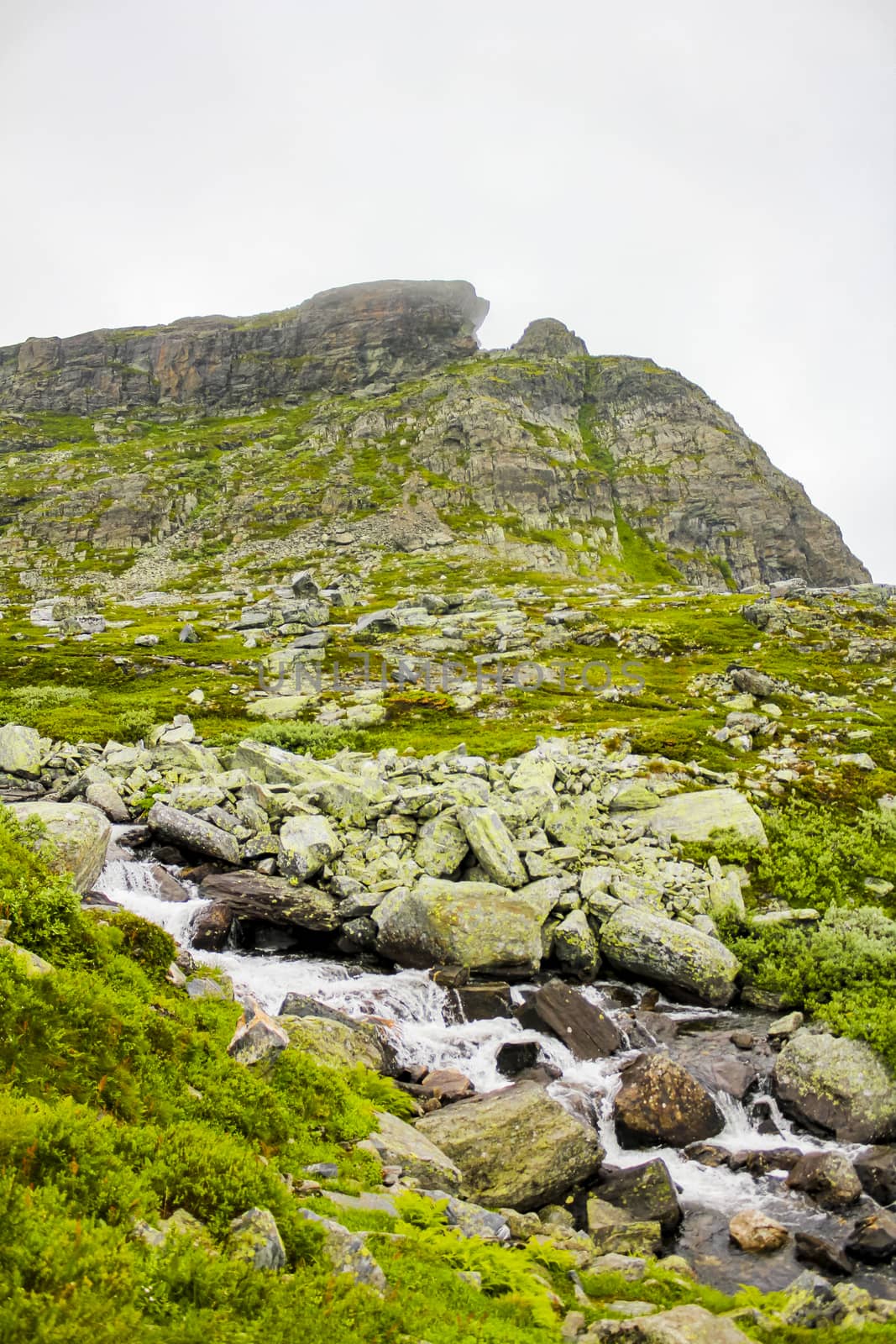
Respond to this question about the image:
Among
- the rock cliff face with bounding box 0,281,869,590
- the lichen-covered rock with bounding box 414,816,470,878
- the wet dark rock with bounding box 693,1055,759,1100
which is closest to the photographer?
the wet dark rock with bounding box 693,1055,759,1100

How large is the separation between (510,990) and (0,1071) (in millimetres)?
12050

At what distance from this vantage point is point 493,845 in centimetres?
1889

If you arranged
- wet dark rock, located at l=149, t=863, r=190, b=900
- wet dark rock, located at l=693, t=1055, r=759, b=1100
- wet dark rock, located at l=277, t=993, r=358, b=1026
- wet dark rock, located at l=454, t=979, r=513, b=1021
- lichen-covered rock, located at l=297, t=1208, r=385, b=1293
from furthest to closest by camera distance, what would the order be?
1. wet dark rock, located at l=149, t=863, r=190, b=900
2. wet dark rock, located at l=454, t=979, r=513, b=1021
3. wet dark rock, located at l=693, t=1055, r=759, b=1100
4. wet dark rock, located at l=277, t=993, r=358, b=1026
5. lichen-covered rock, located at l=297, t=1208, r=385, b=1293

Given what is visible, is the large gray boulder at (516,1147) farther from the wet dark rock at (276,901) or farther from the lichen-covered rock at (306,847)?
the lichen-covered rock at (306,847)

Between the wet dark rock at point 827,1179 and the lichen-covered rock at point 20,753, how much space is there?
2294 centimetres

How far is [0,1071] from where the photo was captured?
20.3ft

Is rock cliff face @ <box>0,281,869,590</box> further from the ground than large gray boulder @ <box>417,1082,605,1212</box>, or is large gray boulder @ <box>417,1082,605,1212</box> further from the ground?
rock cliff face @ <box>0,281,869,590</box>

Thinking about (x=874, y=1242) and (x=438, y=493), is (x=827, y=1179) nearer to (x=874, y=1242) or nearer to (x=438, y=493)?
(x=874, y=1242)

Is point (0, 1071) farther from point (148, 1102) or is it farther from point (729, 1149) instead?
point (729, 1149)

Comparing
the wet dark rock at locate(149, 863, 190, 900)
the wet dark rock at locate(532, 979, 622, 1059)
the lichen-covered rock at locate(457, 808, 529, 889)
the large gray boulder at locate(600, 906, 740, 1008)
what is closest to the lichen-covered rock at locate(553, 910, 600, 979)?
the large gray boulder at locate(600, 906, 740, 1008)

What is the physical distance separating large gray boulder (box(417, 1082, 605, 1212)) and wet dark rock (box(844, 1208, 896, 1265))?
370cm

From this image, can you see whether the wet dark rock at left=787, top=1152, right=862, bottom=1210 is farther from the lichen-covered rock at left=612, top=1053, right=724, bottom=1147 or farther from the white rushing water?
the lichen-covered rock at left=612, top=1053, right=724, bottom=1147

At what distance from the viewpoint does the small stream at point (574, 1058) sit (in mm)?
9948

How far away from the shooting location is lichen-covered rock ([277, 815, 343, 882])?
715 inches
